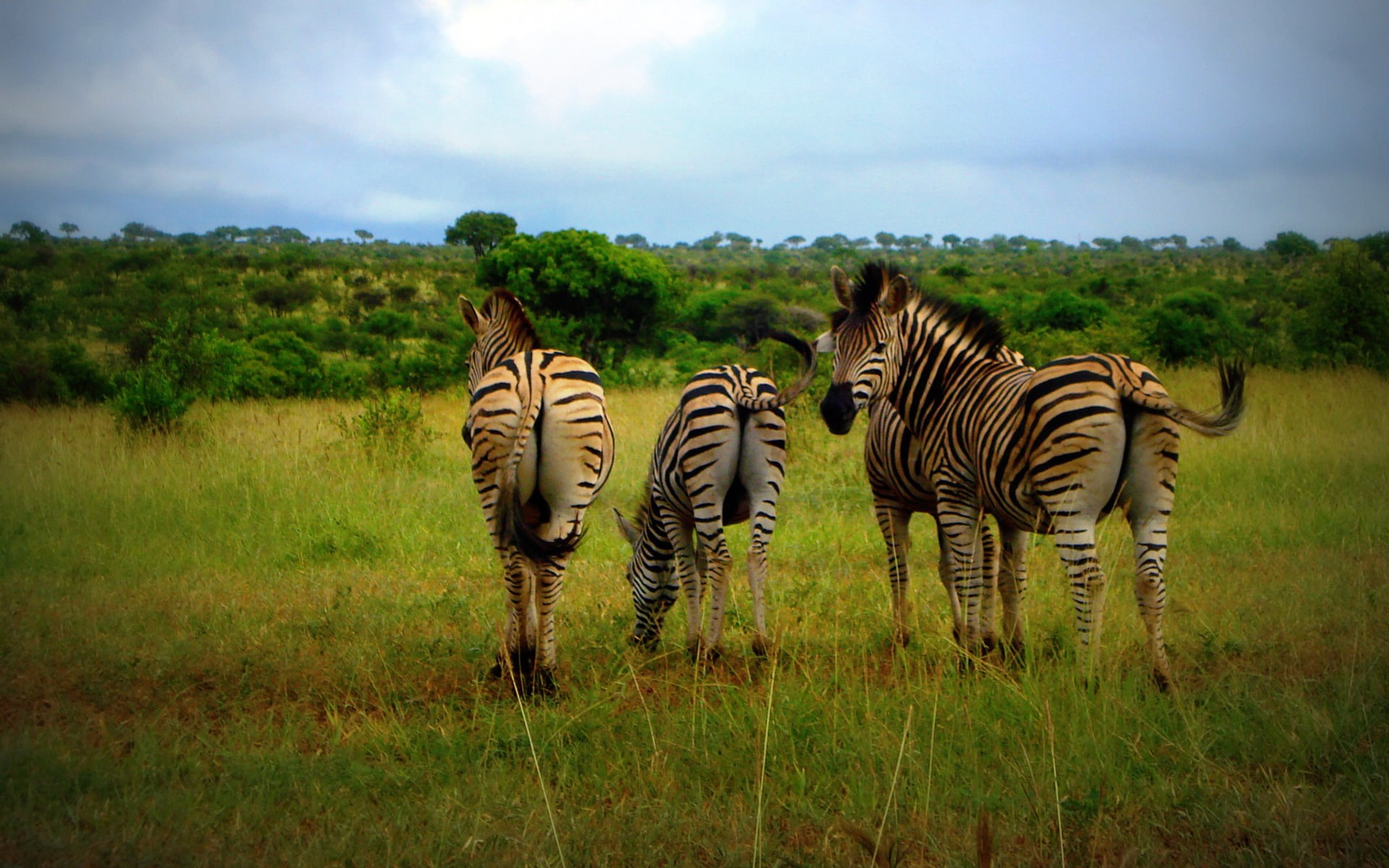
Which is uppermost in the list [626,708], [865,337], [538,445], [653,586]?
[865,337]

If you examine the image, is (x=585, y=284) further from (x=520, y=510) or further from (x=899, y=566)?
(x=520, y=510)

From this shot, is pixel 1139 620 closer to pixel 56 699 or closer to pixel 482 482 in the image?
pixel 482 482

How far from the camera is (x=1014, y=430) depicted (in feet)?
16.7

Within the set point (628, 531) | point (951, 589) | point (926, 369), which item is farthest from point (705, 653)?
point (926, 369)

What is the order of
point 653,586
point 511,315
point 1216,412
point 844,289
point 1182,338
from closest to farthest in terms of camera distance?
point 1216,412 → point 844,289 → point 653,586 → point 511,315 → point 1182,338

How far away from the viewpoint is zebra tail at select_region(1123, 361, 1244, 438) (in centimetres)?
455

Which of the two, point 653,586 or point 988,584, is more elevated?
point 988,584

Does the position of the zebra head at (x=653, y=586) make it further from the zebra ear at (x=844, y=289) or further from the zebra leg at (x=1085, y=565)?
the zebra leg at (x=1085, y=565)

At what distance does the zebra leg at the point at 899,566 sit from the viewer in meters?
6.01

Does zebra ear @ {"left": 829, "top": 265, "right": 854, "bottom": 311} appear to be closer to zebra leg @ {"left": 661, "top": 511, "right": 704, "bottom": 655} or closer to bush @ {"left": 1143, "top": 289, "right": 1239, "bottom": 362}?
zebra leg @ {"left": 661, "top": 511, "right": 704, "bottom": 655}

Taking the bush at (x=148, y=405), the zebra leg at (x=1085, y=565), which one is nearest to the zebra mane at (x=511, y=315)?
the zebra leg at (x=1085, y=565)

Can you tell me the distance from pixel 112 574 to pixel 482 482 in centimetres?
345

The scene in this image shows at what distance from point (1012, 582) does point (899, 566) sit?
2.48 ft

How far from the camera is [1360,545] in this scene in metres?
7.57
